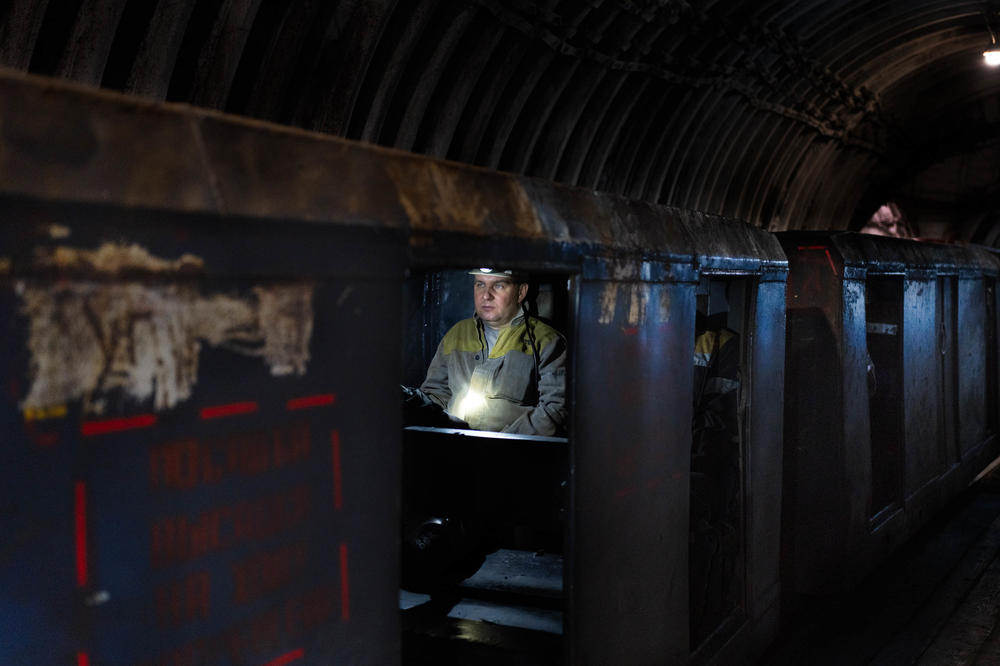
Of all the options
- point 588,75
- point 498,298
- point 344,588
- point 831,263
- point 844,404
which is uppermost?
point 588,75

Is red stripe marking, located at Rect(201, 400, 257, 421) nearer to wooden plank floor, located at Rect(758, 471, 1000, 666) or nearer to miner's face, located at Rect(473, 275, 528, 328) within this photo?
miner's face, located at Rect(473, 275, 528, 328)

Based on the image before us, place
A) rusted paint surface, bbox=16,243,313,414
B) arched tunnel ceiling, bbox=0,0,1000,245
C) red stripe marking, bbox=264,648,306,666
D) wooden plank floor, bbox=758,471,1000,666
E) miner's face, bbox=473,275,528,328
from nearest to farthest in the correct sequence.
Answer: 1. rusted paint surface, bbox=16,243,313,414
2. red stripe marking, bbox=264,648,306,666
3. arched tunnel ceiling, bbox=0,0,1000,245
4. wooden plank floor, bbox=758,471,1000,666
5. miner's face, bbox=473,275,528,328

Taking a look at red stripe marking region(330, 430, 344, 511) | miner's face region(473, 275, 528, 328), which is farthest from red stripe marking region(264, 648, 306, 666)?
miner's face region(473, 275, 528, 328)

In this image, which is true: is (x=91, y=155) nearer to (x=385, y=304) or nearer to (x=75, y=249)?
(x=75, y=249)

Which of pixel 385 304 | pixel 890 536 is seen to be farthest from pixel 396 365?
pixel 890 536

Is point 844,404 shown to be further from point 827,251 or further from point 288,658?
point 288,658

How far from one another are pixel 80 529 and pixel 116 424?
0.18m

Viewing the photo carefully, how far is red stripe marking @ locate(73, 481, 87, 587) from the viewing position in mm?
1559

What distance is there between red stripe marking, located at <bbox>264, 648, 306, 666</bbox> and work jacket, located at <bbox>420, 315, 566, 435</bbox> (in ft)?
9.89

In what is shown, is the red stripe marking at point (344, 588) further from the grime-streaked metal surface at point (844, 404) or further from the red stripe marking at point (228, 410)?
the grime-streaked metal surface at point (844, 404)

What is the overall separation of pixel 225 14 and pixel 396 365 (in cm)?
246

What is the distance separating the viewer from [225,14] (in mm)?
4004

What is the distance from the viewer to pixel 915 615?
5.66 m

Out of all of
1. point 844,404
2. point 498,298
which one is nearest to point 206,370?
point 498,298
